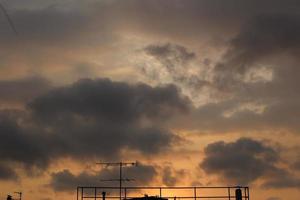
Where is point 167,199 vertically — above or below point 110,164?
below

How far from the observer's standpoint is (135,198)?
201 feet

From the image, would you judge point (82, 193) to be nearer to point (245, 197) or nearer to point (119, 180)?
point (119, 180)

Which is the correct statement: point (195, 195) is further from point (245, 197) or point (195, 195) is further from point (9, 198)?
point (9, 198)

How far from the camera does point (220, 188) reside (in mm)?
56406

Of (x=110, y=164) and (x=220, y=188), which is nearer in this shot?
(x=220, y=188)

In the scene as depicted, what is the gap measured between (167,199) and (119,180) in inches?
295

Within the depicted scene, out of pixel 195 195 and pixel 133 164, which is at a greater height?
pixel 133 164

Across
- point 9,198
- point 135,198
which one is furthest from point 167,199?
point 9,198

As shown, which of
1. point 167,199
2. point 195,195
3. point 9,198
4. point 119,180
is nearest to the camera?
point 195,195

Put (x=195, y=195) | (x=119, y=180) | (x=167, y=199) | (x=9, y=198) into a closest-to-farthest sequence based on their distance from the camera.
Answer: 1. (x=195, y=195)
2. (x=167, y=199)
3. (x=119, y=180)
4. (x=9, y=198)

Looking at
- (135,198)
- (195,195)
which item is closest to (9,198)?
(135,198)

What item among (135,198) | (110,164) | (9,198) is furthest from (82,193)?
(9,198)

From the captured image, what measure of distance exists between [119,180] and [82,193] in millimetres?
9790

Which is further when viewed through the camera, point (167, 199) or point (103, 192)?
point (103, 192)
